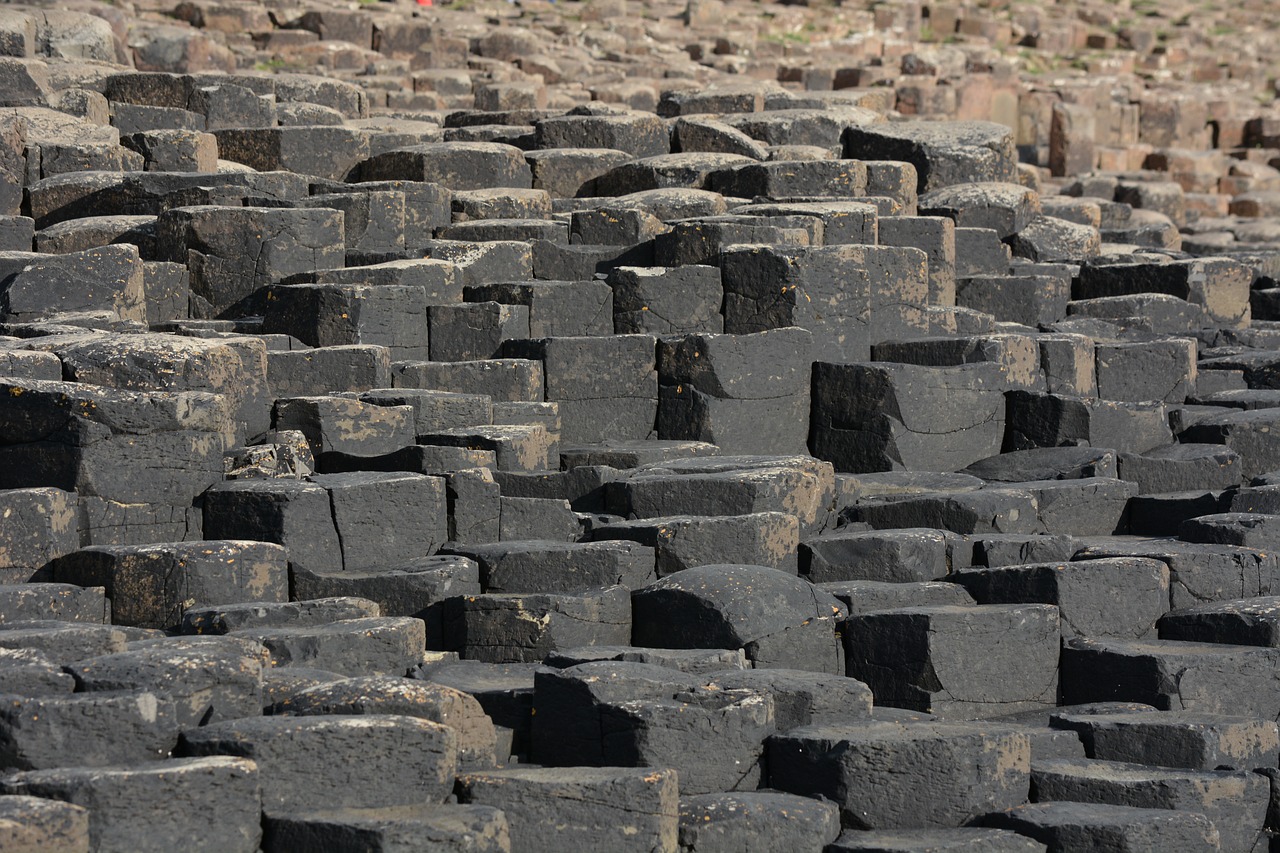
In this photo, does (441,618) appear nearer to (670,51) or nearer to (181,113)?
(181,113)

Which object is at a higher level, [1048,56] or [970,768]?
[1048,56]

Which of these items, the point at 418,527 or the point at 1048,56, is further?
the point at 1048,56

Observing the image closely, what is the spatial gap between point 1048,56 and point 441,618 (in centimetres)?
3156

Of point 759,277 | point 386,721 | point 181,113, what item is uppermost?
point 181,113

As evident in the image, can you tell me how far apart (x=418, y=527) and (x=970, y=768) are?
324 cm

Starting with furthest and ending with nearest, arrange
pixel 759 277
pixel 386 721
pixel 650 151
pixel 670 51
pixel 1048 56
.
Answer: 1. pixel 1048 56
2. pixel 670 51
3. pixel 650 151
4. pixel 759 277
5. pixel 386 721

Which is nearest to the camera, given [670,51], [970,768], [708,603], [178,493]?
[970,768]

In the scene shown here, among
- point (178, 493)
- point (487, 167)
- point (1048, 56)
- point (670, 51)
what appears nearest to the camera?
point (178, 493)

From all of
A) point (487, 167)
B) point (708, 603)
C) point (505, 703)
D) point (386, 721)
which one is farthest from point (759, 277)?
point (386, 721)

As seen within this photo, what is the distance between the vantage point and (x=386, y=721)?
5973 millimetres

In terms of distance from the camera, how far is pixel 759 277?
11.7 meters

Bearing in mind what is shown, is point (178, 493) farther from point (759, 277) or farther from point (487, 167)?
point (487, 167)

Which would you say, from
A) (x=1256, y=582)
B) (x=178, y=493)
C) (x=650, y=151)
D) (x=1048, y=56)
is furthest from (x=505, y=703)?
(x=1048, y=56)

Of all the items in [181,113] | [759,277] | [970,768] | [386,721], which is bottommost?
[970,768]
